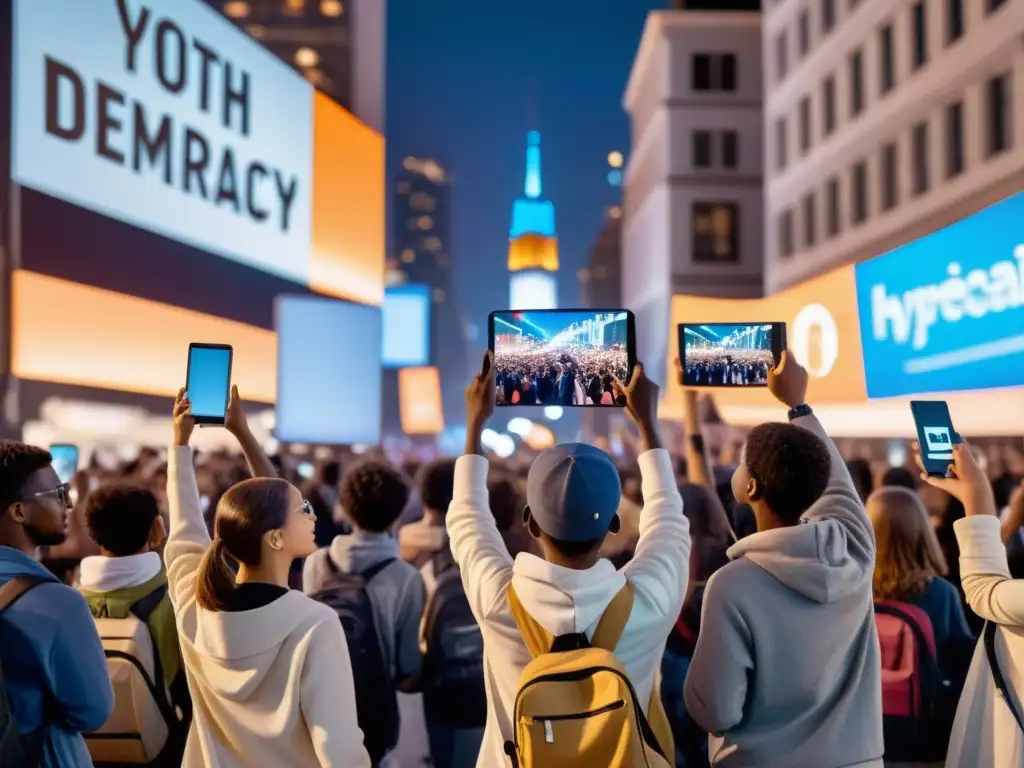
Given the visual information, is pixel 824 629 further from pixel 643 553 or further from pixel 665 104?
pixel 665 104

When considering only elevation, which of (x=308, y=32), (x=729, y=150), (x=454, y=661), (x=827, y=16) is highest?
(x=308, y=32)

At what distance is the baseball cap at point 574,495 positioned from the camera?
2764mm

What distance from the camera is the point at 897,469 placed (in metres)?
6.84

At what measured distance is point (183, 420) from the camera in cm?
366

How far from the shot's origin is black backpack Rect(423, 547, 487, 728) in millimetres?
4668

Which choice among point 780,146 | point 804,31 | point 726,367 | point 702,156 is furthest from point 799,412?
point 702,156

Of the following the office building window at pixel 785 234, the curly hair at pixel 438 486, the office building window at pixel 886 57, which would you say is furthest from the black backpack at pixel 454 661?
the office building window at pixel 785 234

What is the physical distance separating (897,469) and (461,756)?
3466mm

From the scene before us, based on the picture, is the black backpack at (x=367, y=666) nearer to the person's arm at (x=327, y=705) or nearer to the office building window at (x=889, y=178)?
the person's arm at (x=327, y=705)

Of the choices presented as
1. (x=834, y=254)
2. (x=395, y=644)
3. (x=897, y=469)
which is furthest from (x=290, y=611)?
(x=834, y=254)

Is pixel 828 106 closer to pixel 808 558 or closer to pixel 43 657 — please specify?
pixel 808 558

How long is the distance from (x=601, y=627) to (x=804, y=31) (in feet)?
137

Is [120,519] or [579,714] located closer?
[579,714]

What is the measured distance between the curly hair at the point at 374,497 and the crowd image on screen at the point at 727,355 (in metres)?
1.32
